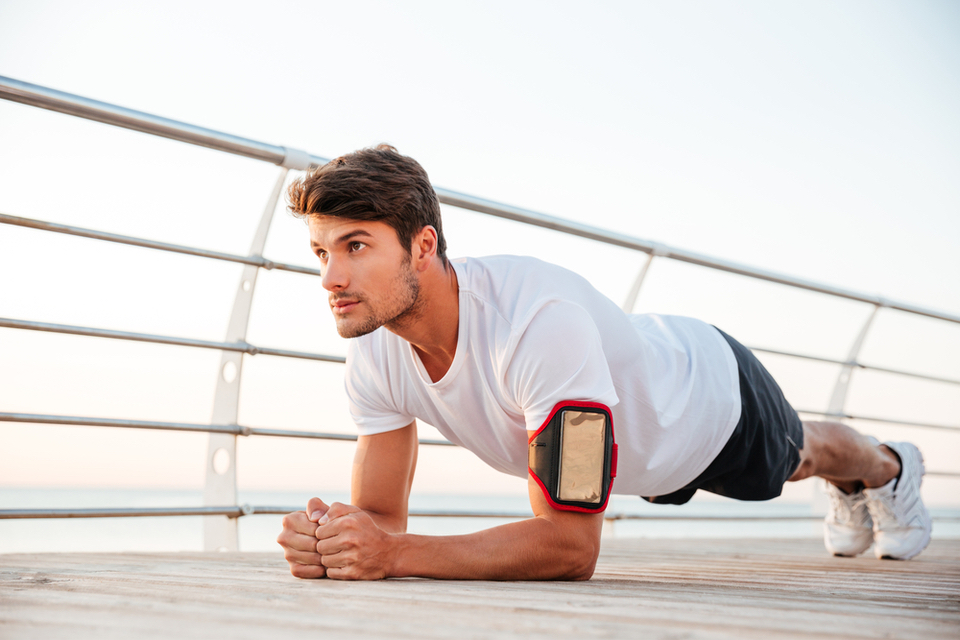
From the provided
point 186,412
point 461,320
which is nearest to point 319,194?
point 461,320

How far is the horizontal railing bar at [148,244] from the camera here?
55.7 inches

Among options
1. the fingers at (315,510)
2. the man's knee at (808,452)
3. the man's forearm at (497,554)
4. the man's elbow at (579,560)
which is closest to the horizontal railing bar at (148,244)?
the fingers at (315,510)

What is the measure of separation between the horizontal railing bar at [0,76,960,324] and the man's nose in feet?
A: 1.96

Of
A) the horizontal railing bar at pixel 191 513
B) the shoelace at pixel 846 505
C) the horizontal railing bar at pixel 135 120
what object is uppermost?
the horizontal railing bar at pixel 135 120

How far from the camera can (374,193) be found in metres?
1.20

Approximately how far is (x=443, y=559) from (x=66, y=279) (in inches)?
60.7

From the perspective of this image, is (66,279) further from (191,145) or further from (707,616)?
(707,616)

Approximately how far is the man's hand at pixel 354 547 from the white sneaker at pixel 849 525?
139cm

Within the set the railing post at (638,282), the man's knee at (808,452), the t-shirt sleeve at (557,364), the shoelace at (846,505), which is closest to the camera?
the t-shirt sleeve at (557,364)

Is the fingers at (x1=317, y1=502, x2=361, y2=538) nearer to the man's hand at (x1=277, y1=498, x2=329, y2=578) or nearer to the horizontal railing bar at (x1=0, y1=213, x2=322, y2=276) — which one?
the man's hand at (x1=277, y1=498, x2=329, y2=578)

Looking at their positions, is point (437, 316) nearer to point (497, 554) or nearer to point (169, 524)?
point (497, 554)

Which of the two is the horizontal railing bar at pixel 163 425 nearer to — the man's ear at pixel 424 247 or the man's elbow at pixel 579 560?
Answer: the man's ear at pixel 424 247

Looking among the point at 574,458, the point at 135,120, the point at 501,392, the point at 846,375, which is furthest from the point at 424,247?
the point at 846,375

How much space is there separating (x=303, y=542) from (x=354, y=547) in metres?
0.09
